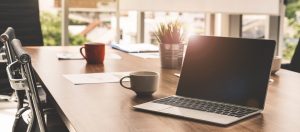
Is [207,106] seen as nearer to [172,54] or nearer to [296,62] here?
[172,54]

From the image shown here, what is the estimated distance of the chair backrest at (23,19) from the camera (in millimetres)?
3270

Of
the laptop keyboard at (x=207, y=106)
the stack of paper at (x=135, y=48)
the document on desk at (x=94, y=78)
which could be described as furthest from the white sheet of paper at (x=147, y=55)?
the laptop keyboard at (x=207, y=106)

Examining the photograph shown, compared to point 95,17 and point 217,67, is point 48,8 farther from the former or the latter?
point 217,67

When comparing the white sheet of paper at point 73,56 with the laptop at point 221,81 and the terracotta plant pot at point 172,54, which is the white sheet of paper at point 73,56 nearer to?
the terracotta plant pot at point 172,54

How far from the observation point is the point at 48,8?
4.69 metres

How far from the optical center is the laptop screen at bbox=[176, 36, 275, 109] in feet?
4.00

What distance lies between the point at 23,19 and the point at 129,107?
2.33 meters

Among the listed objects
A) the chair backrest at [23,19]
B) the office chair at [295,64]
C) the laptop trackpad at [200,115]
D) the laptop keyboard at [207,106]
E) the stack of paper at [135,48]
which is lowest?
the laptop trackpad at [200,115]

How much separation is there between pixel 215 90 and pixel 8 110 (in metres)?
2.90

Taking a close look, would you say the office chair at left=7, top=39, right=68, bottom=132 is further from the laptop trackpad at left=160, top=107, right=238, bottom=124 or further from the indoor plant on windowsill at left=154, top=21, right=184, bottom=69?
the indoor plant on windowsill at left=154, top=21, right=184, bottom=69

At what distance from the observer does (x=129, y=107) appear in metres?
1.22

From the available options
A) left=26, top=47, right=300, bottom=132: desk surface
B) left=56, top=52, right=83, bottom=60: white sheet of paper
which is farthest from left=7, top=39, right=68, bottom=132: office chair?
left=56, top=52, right=83, bottom=60: white sheet of paper

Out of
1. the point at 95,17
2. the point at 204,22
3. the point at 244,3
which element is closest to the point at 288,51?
the point at 244,3

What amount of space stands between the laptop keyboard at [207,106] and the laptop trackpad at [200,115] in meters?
0.03
